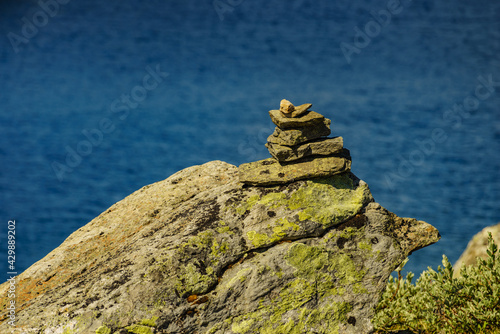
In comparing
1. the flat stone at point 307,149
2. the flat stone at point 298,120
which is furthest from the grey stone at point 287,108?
the flat stone at point 307,149

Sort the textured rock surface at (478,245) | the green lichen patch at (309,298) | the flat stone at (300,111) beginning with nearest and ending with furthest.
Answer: the green lichen patch at (309,298)
the flat stone at (300,111)
the textured rock surface at (478,245)

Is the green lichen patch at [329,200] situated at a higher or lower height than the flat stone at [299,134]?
lower

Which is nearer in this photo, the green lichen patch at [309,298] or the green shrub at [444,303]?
the green lichen patch at [309,298]

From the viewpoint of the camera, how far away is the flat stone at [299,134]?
1080cm

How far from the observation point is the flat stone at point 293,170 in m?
10.8

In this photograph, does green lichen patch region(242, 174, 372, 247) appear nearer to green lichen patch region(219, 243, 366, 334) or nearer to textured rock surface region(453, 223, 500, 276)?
green lichen patch region(219, 243, 366, 334)

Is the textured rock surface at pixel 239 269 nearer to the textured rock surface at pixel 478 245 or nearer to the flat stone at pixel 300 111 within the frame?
the flat stone at pixel 300 111

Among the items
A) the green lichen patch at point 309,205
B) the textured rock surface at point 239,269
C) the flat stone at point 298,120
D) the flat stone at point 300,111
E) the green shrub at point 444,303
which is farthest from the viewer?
the flat stone at point 300,111

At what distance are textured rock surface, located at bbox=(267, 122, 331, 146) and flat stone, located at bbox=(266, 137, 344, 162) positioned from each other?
0.12 metres

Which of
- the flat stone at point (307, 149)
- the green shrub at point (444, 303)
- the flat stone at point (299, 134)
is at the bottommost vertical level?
the green shrub at point (444, 303)

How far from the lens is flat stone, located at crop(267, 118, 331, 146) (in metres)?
10.8

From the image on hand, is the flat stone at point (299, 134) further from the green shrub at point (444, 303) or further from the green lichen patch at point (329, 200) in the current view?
the green shrub at point (444, 303)

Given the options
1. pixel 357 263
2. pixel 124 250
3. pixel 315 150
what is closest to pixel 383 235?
pixel 357 263

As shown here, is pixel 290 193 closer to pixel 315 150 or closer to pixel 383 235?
pixel 315 150
